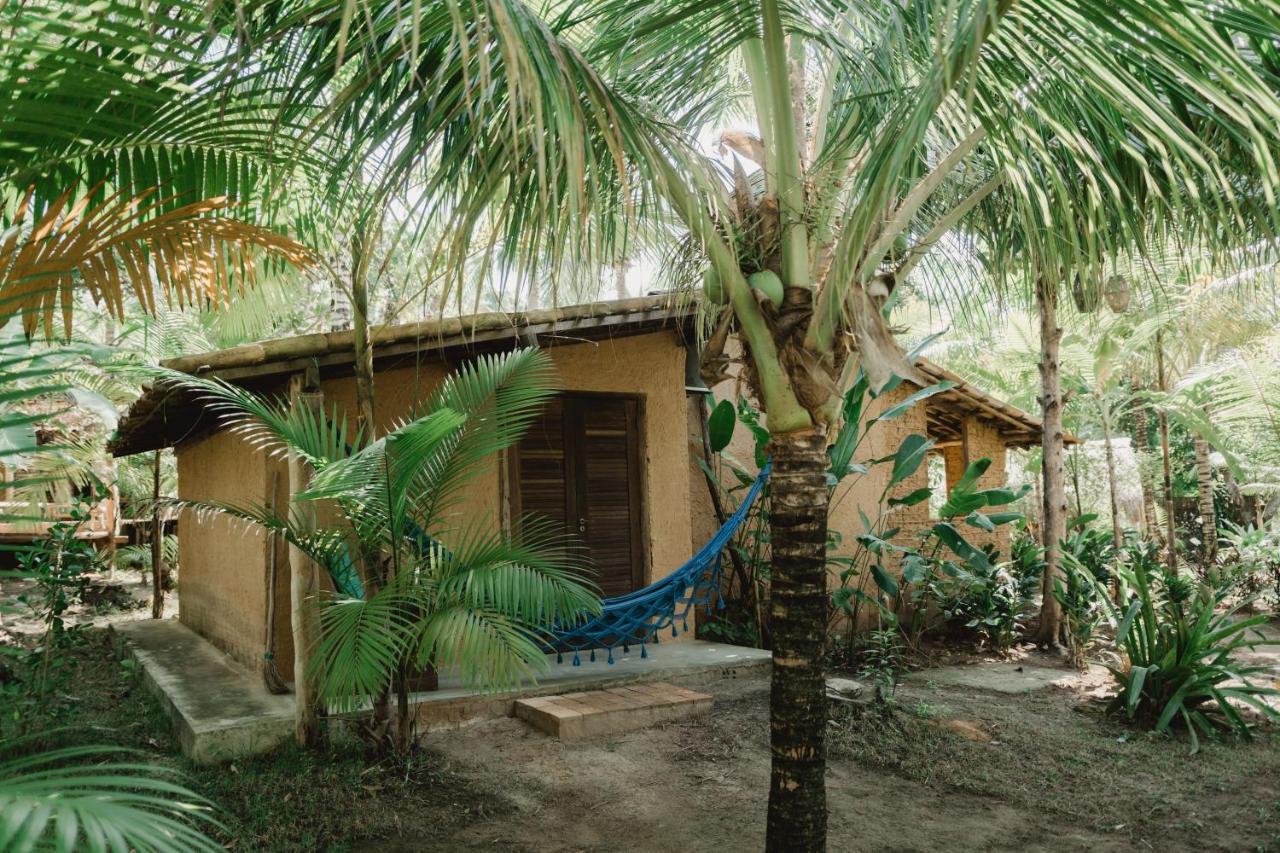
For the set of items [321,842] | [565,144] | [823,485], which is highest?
[565,144]

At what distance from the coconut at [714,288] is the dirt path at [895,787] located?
203 centimetres

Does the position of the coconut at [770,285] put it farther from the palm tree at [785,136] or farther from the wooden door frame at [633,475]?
the wooden door frame at [633,475]

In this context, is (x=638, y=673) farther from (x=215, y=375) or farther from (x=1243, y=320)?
(x=1243, y=320)

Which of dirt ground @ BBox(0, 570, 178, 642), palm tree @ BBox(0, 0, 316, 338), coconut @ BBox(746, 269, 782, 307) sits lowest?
dirt ground @ BBox(0, 570, 178, 642)

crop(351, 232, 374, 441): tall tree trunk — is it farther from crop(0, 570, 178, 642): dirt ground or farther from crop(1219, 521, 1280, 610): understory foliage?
crop(1219, 521, 1280, 610): understory foliage

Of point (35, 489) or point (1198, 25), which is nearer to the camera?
point (1198, 25)

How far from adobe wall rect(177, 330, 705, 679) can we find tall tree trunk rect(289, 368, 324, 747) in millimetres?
892

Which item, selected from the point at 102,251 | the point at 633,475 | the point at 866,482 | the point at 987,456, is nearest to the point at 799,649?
the point at 102,251

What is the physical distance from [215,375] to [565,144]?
2826 millimetres

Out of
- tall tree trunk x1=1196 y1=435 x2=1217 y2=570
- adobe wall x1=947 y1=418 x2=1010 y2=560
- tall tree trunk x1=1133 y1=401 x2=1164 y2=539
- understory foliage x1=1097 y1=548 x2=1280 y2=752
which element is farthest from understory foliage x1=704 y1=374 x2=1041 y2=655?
tall tree trunk x1=1196 y1=435 x2=1217 y2=570

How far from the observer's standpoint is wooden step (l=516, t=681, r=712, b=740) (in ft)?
15.1

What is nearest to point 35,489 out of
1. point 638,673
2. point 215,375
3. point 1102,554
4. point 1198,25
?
point 215,375

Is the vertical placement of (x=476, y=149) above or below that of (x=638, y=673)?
above

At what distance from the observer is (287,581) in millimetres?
4969
